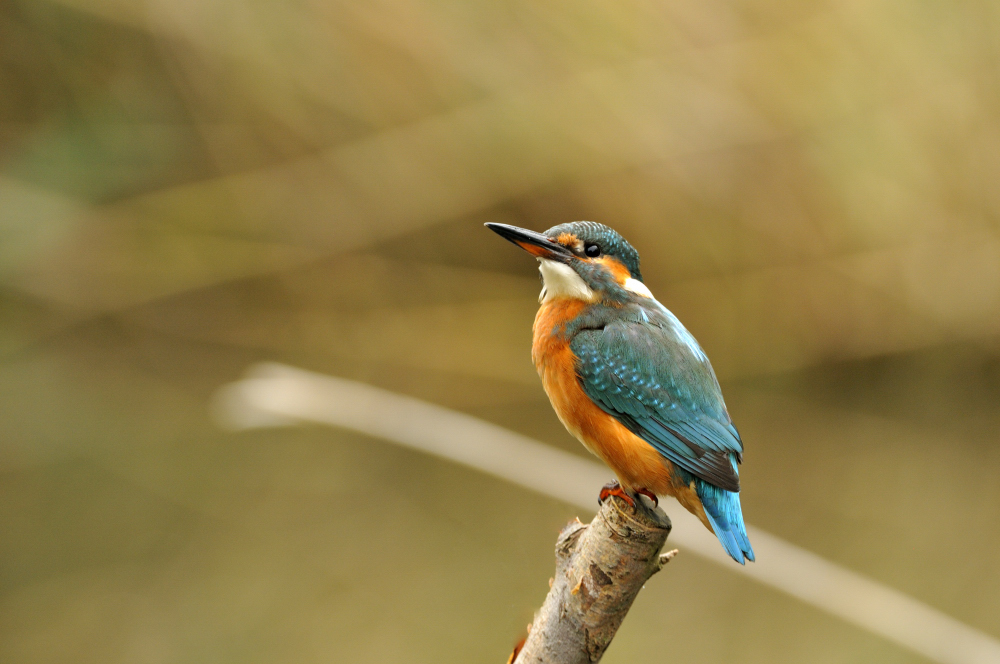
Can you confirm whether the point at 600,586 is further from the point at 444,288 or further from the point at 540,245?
the point at 444,288

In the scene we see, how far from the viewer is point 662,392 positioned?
1565mm

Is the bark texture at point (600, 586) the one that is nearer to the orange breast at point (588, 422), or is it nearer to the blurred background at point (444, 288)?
the orange breast at point (588, 422)

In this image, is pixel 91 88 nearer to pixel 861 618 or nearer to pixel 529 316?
pixel 529 316

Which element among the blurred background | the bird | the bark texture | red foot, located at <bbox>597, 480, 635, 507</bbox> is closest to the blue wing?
A: the bird

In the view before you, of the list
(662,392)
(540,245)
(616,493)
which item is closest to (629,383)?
(662,392)

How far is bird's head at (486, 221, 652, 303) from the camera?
68.2 inches

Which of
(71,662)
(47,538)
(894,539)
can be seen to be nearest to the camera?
(71,662)

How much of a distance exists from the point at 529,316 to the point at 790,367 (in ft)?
4.30

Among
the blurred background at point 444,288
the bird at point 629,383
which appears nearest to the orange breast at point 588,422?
the bird at point 629,383

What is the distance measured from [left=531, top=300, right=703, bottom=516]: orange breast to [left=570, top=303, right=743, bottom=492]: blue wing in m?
0.02

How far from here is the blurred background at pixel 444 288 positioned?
287 cm

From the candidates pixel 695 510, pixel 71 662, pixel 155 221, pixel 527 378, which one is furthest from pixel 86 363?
pixel 695 510

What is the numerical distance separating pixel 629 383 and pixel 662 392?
0.21ft

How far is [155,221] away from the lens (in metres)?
3.87
